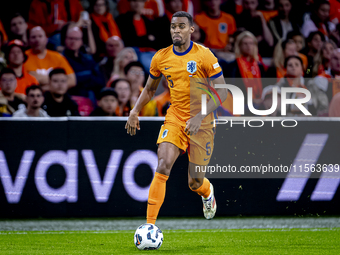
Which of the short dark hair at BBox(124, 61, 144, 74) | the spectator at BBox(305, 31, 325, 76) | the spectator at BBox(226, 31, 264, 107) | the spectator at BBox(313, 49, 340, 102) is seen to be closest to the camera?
the short dark hair at BBox(124, 61, 144, 74)

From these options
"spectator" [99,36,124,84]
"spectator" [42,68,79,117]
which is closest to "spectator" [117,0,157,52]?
"spectator" [99,36,124,84]

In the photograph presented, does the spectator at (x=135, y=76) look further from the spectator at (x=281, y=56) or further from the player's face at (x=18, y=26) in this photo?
the spectator at (x=281, y=56)

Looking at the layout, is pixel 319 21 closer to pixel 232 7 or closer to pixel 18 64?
pixel 232 7

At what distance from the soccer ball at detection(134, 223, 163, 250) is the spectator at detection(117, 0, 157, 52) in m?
5.16

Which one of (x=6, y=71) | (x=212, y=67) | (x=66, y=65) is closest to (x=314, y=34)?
(x=66, y=65)

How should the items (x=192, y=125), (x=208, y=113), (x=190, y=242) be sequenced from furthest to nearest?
(x=190, y=242) < (x=208, y=113) < (x=192, y=125)

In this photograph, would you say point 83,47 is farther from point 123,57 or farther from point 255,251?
point 255,251

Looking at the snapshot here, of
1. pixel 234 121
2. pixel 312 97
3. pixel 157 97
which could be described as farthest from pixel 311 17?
pixel 234 121

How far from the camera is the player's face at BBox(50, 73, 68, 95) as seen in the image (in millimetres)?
7414

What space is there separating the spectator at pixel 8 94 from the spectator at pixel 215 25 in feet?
12.0

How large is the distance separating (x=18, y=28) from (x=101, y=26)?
1439 millimetres

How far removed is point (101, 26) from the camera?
28.9 ft

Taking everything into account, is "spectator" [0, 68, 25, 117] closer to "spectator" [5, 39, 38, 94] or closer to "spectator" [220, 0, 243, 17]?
"spectator" [5, 39, 38, 94]

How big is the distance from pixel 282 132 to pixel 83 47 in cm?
396
